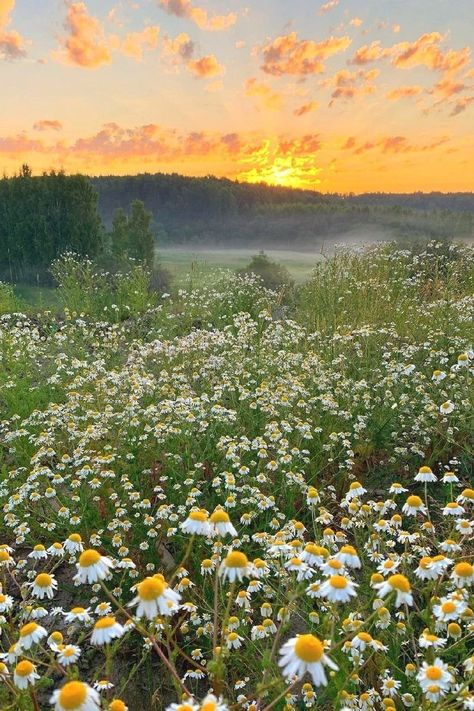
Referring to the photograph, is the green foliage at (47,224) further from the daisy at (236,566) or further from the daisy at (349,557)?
the daisy at (236,566)

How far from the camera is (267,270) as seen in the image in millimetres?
14141

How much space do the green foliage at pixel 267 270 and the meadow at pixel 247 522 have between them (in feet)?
17.3

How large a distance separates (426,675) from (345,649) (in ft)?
1.50

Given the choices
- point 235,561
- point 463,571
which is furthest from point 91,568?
point 463,571

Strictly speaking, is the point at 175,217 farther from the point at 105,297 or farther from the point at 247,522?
the point at 247,522

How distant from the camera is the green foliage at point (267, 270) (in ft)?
43.1

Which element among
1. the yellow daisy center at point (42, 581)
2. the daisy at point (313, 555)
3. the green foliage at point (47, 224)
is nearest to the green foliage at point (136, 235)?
the green foliage at point (47, 224)

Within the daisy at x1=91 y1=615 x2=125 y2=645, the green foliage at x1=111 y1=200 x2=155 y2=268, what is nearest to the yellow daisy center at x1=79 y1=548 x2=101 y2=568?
the daisy at x1=91 y1=615 x2=125 y2=645

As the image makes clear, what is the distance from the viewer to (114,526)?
123 inches

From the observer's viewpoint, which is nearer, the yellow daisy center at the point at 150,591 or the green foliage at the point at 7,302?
the yellow daisy center at the point at 150,591

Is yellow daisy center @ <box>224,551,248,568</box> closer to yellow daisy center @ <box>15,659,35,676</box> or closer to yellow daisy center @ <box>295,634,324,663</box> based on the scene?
yellow daisy center @ <box>295,634,324,663</box>

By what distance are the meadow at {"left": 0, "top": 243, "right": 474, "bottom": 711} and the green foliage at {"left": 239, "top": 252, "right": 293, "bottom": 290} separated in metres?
5.28

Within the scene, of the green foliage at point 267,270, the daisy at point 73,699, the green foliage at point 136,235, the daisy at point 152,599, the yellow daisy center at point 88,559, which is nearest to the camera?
the daisy at point 73,699

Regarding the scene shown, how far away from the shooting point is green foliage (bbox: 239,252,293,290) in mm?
13125
